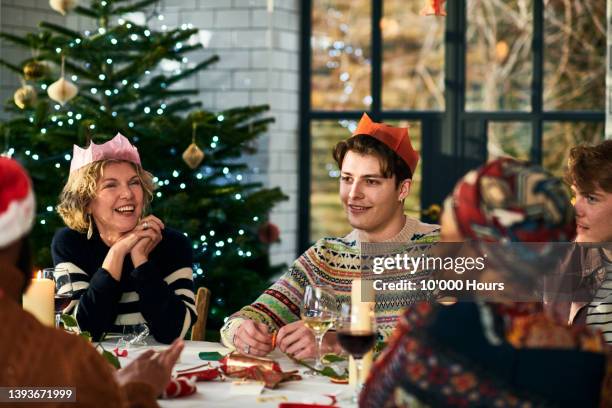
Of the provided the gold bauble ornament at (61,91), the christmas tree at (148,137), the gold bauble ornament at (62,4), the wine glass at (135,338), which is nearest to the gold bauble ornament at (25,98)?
the christmas tree at (148,137)

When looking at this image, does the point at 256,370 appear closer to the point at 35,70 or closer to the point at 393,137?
the point at 393,137

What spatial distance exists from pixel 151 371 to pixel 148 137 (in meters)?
3.38

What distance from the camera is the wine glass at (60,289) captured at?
8.69ft

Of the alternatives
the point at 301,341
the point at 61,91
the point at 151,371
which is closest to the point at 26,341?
the point at 151,371

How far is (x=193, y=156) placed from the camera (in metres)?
5.04

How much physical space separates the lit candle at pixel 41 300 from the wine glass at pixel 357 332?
32.4 inches

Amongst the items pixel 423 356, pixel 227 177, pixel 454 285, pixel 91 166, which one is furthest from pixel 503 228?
pixel 227 177

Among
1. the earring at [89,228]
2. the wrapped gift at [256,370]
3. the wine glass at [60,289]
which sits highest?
the earring at [89,228]

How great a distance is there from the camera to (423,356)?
4.81 feet

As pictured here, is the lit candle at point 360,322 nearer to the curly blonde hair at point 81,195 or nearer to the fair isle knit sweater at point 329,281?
the fair isle knit sweater at point 329,281

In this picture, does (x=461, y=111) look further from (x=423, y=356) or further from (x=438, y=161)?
(x=423, y=356)

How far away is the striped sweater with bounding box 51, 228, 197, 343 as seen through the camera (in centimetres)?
296

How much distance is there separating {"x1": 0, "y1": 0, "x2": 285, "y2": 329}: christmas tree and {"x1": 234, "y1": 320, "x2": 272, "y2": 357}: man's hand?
248cm

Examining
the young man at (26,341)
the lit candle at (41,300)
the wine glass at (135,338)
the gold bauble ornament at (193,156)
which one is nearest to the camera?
the young man at (26,341)
